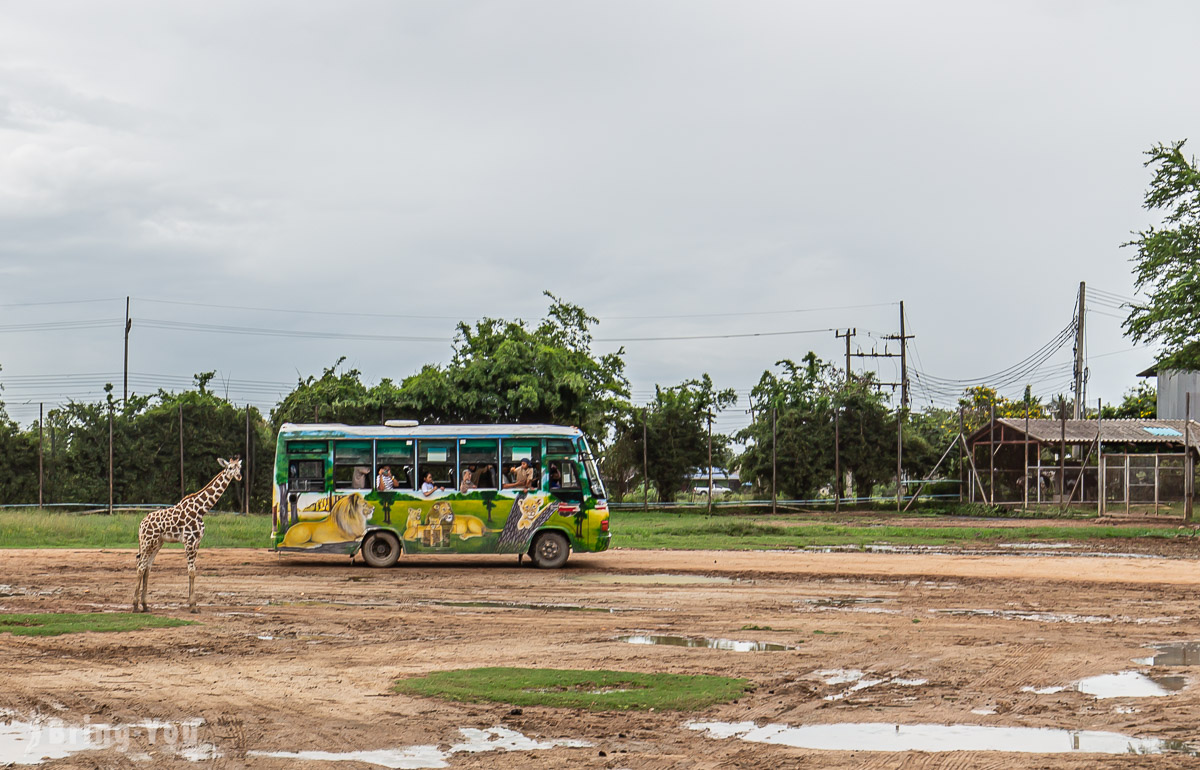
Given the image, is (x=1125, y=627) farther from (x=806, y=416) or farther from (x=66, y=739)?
(x=806, y=416)

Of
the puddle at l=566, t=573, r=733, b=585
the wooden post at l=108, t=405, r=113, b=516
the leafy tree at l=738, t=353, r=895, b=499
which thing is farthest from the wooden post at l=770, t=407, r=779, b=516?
the wooden post at l=108, t=405, r=113, b=516

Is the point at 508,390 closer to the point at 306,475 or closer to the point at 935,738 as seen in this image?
the point at 306,475

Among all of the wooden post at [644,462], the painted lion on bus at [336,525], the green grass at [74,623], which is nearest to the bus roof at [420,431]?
the painted lion on bus at [336,525]

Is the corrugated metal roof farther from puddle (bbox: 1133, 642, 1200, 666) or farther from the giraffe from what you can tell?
the giraffe

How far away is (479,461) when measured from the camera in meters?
22.0

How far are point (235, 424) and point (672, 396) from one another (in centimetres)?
1571

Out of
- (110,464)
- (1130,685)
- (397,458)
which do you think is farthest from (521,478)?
(110,464)

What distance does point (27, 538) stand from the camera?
28891 millimetres

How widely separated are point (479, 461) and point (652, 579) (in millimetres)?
4242

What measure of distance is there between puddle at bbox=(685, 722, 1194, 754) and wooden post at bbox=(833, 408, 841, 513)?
32684 mm

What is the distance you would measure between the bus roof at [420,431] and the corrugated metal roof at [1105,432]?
A: 29.4 m

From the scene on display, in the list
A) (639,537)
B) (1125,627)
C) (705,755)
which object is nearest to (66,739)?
(705,755)

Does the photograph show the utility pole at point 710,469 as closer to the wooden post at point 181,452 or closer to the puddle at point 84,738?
the wooden post at point 181,452

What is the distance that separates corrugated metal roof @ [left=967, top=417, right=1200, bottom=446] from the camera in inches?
1850
